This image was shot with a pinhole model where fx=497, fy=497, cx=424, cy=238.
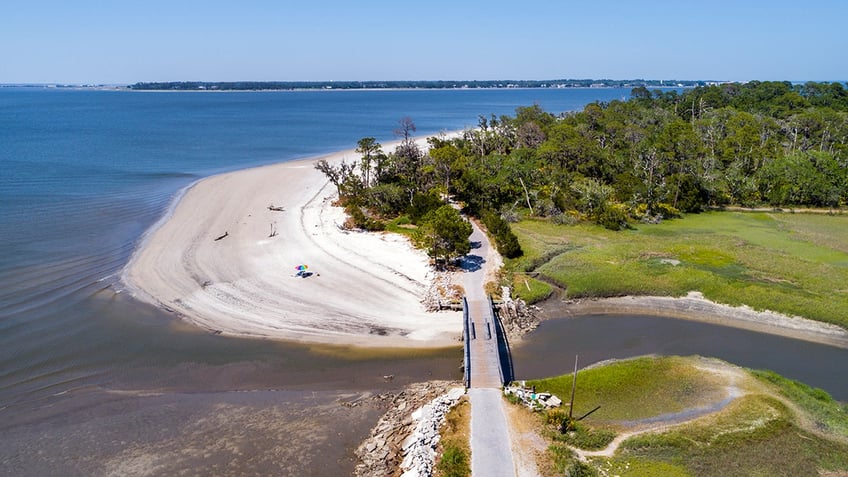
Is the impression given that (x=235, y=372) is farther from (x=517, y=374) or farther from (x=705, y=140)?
(x=705, y=140)

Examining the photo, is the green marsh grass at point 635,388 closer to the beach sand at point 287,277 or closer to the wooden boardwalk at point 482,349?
the wooden boardwalk at point 482,349

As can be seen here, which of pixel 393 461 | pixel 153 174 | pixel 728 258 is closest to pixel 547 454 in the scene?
pixel 393 461

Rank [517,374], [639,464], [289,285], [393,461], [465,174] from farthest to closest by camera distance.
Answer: [465,174]
[289,285]
[517,374]
[393,461]
[639,464]

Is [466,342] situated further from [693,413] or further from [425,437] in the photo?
[693,413]

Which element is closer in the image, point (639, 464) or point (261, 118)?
point (639, 464)

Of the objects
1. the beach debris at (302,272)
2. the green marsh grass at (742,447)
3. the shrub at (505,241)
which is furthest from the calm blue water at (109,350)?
the shrub at (505,241)

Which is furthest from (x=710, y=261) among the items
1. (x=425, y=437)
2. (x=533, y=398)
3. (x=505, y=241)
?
(x=425, y=437)
